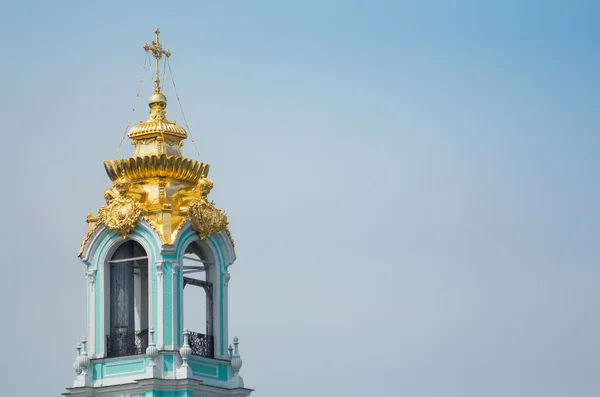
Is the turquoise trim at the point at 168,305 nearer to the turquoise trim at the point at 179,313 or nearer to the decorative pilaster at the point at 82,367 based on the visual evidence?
the turquoise trim at the point at 179,313

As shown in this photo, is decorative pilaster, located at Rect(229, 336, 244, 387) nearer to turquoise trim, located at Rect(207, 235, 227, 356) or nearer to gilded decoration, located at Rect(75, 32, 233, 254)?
turquoise trim, located at Rect(207, 235, 227, 356)

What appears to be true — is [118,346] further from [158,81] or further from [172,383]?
[158,81]

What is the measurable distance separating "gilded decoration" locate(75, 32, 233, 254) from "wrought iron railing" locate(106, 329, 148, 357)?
302 cm

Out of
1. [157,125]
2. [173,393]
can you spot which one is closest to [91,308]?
[173,393]

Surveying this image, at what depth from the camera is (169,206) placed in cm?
8875

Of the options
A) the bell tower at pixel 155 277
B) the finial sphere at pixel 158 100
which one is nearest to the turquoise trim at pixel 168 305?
the bell tower at pixel 155 277

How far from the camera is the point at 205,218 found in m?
89.4

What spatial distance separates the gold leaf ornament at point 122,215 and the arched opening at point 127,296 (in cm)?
102

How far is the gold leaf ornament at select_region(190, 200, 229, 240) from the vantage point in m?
89.1

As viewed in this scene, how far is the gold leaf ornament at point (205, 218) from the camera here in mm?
89125

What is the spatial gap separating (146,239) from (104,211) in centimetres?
166

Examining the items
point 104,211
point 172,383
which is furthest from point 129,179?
point 172,383

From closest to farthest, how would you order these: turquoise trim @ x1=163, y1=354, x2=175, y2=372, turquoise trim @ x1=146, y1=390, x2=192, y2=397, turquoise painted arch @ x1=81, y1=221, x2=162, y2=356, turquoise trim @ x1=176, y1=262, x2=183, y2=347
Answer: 1. turquoise trim @ x1=146, y1=390, x2=192, y2=397
2. turquoise trim @ x1=163, y1=354, x2=175, y2=372
3. turquoise trim @ x1=176, y1=262, x2=183, y2=347
4. turquoise painted arch @ x1=81, y1=221, x2=162, y2=356

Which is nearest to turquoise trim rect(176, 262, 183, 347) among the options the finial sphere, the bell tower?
the bell tower
